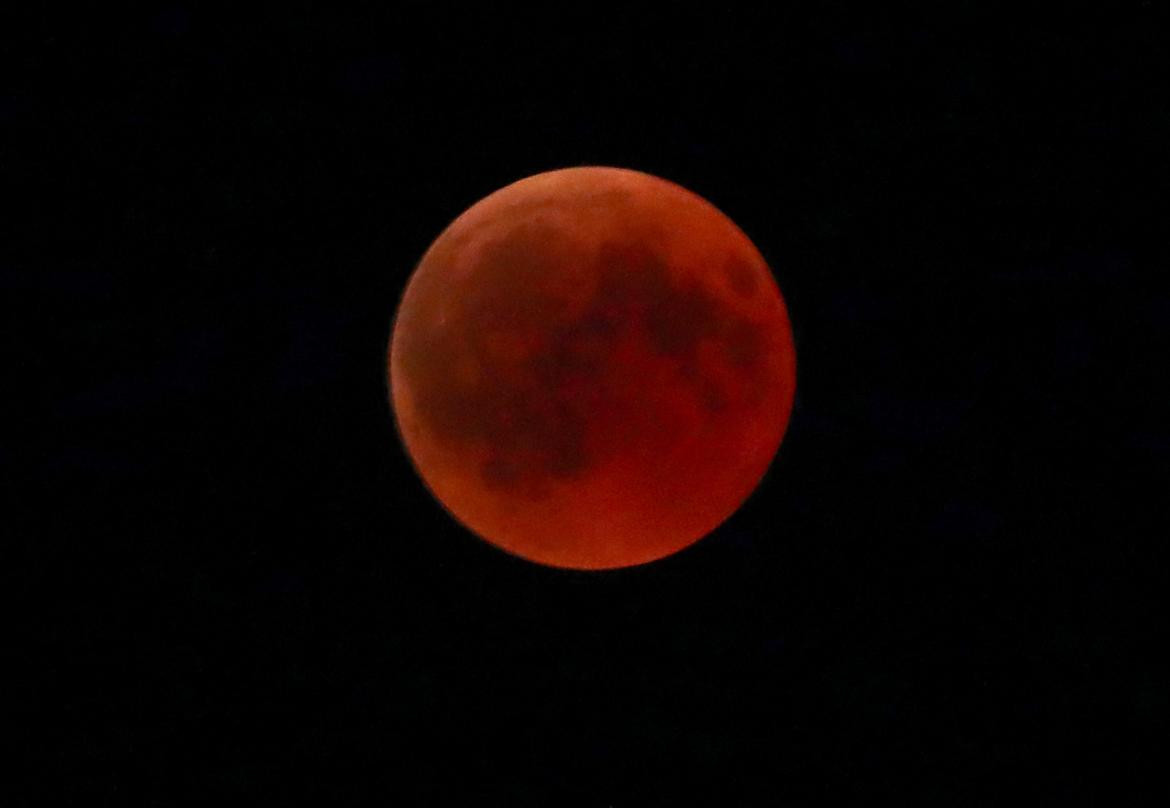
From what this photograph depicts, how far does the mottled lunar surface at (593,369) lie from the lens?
4.15 meters

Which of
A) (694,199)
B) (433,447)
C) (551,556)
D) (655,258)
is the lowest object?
(551,556)

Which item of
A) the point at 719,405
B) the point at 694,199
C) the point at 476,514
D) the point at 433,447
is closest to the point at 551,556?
the point at 476,514

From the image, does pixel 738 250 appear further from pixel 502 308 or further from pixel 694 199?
pixel 502 308

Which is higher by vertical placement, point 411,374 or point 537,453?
point 411,374

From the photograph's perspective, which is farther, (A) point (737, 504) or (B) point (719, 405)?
(A) point (737, 504)

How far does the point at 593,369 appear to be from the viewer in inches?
162

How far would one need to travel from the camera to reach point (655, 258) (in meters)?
A: 4.25

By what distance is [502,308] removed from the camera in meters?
4.23

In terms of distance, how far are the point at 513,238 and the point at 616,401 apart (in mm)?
766

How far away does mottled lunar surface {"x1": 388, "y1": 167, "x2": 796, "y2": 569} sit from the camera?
163 inches

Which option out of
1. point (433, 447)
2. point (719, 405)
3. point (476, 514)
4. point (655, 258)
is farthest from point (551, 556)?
point (655, 258)

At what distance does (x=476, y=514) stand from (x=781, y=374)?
132 cm

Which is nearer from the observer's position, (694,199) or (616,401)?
(616,401)

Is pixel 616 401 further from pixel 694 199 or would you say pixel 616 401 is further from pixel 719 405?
pixel 694 199
